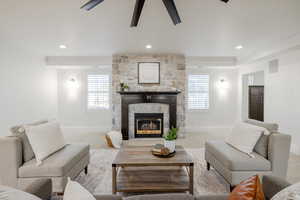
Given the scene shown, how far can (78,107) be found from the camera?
20.8 feet

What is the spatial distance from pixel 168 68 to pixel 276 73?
294 cm

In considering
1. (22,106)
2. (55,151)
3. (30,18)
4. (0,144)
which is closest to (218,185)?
(55,151)

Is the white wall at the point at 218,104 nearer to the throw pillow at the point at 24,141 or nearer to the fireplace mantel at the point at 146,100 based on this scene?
the fireplace mantel at the point at 146,100

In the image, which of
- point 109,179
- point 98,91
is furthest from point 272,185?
point 98,91

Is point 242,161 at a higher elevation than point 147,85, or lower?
lower

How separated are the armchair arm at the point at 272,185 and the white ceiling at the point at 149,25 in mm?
2274

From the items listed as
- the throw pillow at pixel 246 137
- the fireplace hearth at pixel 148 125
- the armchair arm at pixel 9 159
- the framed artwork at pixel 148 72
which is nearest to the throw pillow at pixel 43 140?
the armchair arm at pixel 9 159

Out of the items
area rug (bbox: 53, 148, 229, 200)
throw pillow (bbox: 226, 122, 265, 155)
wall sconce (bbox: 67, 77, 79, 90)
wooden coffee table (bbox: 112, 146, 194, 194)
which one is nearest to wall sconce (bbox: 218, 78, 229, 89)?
area rug (bbox: 53, 148, 229, 200)

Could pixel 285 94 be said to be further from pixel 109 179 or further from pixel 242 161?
pixel 109 179

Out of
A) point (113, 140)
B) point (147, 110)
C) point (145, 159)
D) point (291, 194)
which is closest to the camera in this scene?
point (291, 194)

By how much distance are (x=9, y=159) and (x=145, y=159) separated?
166 centimetres

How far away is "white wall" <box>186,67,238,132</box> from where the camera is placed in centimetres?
630

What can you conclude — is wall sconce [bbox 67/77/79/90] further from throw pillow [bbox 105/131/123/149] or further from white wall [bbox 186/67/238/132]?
white wall [bbox 186/67/238/132]

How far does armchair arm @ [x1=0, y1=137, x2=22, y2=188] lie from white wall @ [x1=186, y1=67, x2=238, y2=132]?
5.21 meters
